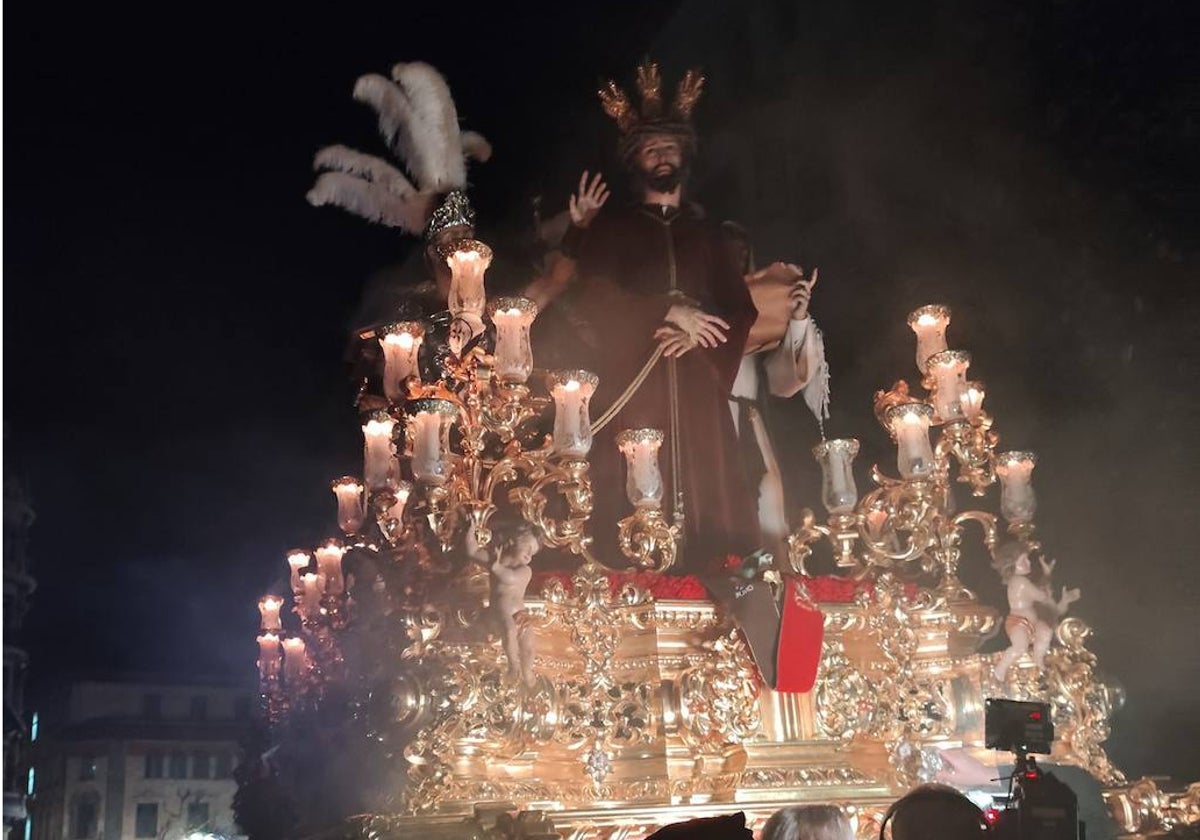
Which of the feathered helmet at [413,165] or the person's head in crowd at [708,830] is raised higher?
the feathered helmet at [413,165]

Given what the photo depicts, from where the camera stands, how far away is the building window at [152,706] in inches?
665

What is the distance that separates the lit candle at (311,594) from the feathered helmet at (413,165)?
2672mm

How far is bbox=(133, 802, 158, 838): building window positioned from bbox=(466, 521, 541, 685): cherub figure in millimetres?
16837

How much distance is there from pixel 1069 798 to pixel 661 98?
526 centimetres

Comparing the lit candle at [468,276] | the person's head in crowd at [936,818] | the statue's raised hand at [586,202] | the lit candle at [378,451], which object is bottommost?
the person's head in crowd at [936,818]

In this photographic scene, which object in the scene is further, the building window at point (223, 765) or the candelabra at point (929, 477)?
the building window at point (223, 765)

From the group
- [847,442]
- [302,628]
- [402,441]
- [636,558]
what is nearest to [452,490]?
[402,441]

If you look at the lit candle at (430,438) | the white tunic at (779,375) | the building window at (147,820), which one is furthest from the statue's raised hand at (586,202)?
the building window at (147,820)

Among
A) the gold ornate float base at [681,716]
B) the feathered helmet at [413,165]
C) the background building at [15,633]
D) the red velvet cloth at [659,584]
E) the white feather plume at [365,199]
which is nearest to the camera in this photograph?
the gold ornate float base at [681,716]

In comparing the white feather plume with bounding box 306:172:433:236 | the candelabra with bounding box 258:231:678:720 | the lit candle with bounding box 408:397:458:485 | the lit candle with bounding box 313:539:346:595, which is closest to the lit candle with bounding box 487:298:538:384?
the candelabra with bounding box 258:231:678:720

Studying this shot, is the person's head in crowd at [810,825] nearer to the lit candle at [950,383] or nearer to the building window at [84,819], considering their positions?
the lit candle at [950,383]

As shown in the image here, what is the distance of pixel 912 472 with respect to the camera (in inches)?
233

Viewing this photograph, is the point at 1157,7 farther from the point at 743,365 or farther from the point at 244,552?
the point at 244,552

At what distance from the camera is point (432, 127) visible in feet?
23.2
